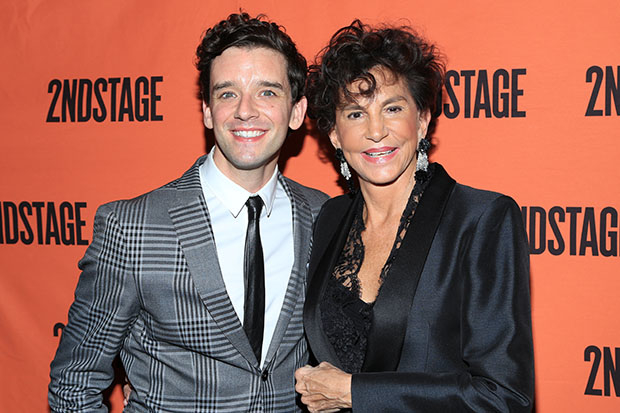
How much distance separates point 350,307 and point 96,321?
774 millimetres

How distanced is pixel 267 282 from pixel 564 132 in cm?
123

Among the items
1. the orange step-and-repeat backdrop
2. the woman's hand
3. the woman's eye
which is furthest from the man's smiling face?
the woman's hand

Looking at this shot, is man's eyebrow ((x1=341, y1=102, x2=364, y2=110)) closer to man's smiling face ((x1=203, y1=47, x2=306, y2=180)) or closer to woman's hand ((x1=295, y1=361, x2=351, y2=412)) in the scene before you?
man's smiling face ((x1=203, y1=47, x2=306, y2=180))

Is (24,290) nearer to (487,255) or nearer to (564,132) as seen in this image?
(487,255)

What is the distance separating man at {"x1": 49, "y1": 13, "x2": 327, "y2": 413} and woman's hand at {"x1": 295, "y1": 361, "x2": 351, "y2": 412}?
0.16 metres

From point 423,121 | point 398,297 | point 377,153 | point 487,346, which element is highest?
point 423,121

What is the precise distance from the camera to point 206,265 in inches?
69.3

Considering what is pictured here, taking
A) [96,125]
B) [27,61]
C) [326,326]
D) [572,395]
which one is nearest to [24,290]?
[96,125]

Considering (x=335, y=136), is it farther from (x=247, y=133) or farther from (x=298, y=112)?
(x=247, y=133)

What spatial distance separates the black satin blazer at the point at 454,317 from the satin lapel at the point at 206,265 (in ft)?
0.89

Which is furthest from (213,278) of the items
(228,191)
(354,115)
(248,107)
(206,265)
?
(354,115)

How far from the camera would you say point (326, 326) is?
1.76 m

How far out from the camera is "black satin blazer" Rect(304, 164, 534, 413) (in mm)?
1462

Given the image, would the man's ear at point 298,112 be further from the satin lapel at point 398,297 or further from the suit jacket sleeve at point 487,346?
the suit jacket sleeve at point 487,346
